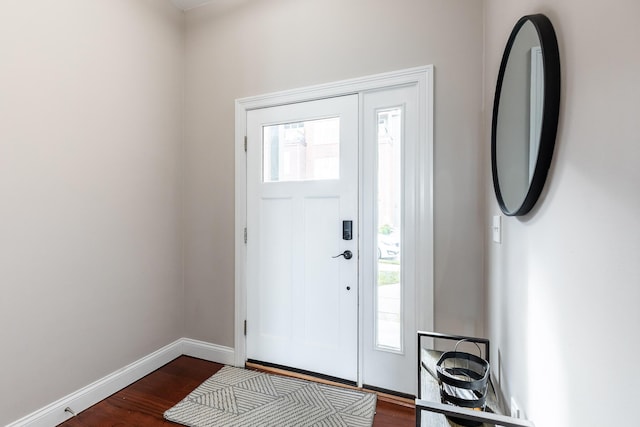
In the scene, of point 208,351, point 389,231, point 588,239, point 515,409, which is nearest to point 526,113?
point 588,239

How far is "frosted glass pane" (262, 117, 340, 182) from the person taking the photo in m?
2.20

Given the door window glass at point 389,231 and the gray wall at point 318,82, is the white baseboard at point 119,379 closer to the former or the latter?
the gray wall at point 318,82

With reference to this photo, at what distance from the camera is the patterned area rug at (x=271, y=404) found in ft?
5.90

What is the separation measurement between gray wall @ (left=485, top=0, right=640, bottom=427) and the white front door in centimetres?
122

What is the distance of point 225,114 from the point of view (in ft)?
8.34

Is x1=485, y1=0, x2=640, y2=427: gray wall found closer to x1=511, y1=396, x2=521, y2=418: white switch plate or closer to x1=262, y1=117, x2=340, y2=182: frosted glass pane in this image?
x1=511, y1=396, x2=521, y2=418: white switch plate

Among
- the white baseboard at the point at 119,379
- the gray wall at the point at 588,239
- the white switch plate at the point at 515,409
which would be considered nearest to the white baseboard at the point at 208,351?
the white baseboard at the point at 119,379

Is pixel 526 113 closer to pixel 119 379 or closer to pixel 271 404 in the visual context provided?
pixel 271 404

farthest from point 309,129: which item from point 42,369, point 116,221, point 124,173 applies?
point 42,369

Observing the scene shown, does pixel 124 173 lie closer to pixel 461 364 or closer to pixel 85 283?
pixel 85 283

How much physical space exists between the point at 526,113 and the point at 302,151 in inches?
60.1

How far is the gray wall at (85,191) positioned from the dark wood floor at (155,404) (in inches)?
7.5

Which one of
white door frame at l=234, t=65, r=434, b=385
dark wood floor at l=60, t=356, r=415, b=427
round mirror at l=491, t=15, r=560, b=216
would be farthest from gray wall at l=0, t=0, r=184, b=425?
round mirror at l=491, t=15, r=560, b=216

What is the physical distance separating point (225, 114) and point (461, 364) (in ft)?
7.87
